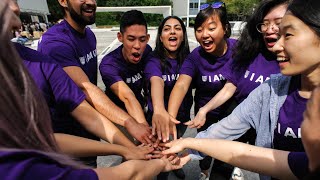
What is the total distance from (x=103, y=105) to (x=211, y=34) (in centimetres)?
126

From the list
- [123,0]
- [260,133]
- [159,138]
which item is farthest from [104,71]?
[123,0]

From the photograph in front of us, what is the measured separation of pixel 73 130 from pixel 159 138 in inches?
27.4

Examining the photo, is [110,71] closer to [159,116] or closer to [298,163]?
[159,116]

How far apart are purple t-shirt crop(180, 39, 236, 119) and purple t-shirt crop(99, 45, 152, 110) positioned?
488 millimetres

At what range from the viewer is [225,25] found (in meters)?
2.66

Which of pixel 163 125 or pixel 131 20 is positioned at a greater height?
pixel 131 20

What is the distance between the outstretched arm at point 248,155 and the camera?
1370 millimetres

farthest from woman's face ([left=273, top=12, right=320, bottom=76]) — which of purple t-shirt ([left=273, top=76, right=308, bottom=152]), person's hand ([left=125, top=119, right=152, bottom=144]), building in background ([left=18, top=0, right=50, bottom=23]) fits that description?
building in background ([left=18, top=0, right=50, bottom=23])

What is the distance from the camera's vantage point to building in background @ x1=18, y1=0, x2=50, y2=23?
35428 millimetres

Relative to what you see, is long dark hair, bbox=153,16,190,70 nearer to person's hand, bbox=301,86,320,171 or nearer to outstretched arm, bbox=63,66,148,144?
outstretched arm, bbox=63,66,148,144

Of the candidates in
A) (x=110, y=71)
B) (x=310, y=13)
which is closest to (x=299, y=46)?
(x=310, y=13)

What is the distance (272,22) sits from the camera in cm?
204

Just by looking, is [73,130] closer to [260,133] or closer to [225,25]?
[260,133]

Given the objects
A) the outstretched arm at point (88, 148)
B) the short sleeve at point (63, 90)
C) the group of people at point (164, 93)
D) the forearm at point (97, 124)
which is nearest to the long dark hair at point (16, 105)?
the group of people at point (164, 93)
